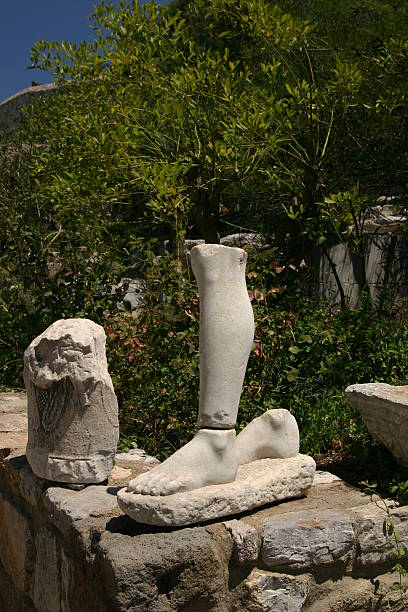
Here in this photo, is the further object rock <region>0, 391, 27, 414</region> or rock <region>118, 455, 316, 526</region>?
rock <region>0, 391, 27, 414</region>

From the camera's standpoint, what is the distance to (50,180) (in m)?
5.89

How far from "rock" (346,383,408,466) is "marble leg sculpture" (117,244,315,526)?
451mm

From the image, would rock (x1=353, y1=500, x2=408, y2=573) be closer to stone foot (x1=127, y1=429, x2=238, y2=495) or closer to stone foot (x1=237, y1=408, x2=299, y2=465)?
stone foot (x1=237, y1=408, x2=299, y2=465)

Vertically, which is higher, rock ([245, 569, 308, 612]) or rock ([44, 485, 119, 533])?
rock ([44, 485, 119, 533])

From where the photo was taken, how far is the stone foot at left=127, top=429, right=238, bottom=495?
7.84 ft

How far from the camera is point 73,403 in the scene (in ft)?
8.86

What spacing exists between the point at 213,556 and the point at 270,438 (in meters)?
0.57

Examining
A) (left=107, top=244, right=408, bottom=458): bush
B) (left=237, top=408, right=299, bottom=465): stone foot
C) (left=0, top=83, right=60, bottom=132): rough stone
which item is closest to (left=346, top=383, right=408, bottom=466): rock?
(left=237, top=408, right=299, bottom=465): stone foot

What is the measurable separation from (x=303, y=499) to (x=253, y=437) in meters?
0.30

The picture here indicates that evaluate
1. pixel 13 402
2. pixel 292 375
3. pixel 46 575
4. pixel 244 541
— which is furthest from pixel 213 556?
pixel 13 402

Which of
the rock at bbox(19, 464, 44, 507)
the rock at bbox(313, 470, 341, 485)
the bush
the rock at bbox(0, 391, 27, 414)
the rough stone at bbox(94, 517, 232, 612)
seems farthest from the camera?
the rock at bbox(0, 391, 27, 414)

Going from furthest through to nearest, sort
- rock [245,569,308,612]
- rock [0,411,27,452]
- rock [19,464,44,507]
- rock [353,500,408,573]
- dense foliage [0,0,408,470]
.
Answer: dense foliage [0,0,408,470]
rock [0,411,27,452]
rock [19,464,44,507]
rock [353,500,408,573]
rock [245,569,308,612]

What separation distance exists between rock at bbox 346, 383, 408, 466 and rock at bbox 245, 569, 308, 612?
77cm

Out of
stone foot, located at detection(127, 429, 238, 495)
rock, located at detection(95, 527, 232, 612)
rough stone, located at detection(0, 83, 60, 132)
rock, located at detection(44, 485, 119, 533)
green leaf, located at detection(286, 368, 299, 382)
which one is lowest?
rock, located at detection(95, 527, 232, 612)
